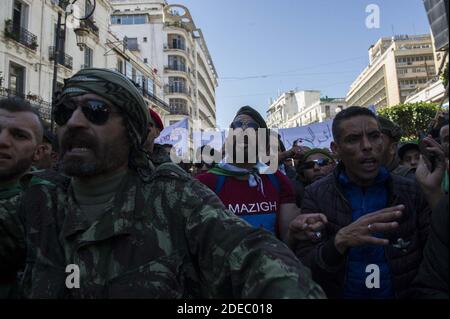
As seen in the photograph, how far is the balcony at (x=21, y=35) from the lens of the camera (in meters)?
15.9

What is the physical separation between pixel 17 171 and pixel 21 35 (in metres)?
18.3

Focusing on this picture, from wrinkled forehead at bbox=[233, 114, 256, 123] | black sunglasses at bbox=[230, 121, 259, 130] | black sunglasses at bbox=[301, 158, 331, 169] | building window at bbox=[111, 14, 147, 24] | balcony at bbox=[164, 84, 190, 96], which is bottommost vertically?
black sunglasses at bbox=[301, 158, 331, 169]

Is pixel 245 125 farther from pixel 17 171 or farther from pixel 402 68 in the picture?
pixel 402 68

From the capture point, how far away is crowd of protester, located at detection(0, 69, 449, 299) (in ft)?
3.77

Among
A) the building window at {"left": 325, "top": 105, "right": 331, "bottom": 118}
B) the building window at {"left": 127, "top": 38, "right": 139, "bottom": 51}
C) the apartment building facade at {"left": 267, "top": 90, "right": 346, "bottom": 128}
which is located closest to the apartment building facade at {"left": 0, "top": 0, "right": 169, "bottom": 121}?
the building window at {"left": 127, "top": 38, "right": 139, "bottom": 51}

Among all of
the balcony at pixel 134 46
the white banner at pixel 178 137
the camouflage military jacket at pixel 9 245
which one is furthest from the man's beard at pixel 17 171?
the balcony at pixel 134 46

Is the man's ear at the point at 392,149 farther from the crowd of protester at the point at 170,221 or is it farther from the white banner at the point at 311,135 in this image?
the white banner at the point at 311,135

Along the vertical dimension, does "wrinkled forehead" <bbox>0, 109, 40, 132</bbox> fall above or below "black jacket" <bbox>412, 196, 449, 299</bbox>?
above

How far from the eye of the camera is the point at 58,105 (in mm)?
1501

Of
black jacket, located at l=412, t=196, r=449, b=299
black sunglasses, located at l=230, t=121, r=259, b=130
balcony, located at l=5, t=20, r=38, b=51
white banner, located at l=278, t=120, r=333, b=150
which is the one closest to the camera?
black jacket, located at l=412, t=196, r=449, b=299

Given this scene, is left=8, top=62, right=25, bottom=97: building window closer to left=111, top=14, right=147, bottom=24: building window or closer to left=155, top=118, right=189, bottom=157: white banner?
left=155, top=118, right=189, bottom=157: white banner

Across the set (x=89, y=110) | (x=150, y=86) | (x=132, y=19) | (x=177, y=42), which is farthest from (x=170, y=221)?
(x=177, y=42)

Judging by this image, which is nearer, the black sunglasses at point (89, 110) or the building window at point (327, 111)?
the black sunglasses at point (89, 110)

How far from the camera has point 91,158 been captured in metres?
1.45
